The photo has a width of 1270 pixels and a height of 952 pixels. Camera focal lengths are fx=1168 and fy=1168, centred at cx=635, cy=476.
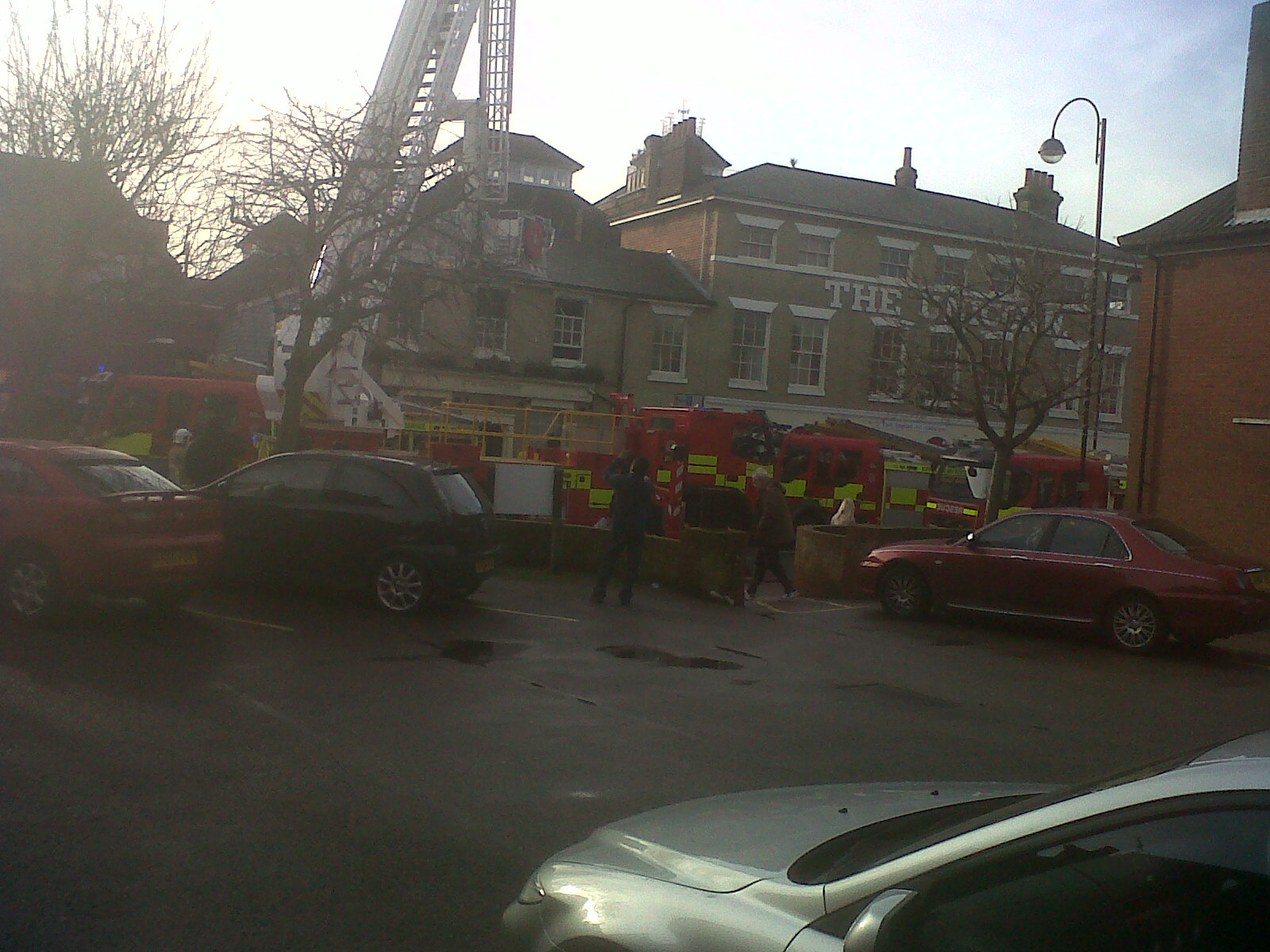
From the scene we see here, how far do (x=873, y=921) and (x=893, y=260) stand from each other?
39.4 metres

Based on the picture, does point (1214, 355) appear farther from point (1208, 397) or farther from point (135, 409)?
point (135, 409)

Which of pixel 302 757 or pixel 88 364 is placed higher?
pixel 88 364

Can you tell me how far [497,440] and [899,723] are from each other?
645 inches

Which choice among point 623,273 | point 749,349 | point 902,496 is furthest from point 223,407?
point 749,349

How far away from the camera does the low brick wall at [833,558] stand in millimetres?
16266

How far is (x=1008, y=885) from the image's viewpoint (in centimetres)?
235

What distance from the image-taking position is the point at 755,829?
125 inches

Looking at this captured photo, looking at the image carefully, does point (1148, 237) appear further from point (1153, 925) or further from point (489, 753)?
point (1153, 925)

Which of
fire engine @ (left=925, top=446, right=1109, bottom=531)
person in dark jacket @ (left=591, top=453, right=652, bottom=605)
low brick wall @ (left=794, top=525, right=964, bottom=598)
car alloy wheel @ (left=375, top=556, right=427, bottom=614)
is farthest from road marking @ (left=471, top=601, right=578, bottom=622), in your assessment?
fire engine @ (left=925, top=446, right=1109, bottom=531)

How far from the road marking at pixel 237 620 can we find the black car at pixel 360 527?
107cm

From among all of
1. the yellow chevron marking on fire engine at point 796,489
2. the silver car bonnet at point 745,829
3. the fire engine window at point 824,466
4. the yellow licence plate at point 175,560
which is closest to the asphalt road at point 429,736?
the yellow licence plate at point 175,560

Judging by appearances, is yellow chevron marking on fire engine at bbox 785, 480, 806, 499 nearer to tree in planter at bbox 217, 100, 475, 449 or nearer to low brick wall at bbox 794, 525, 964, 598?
low brick wall at bbox 794, 525, 964, 598

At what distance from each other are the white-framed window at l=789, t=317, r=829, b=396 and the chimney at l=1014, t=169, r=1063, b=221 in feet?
39.5

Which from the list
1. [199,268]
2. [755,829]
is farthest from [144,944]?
[199,268]
